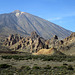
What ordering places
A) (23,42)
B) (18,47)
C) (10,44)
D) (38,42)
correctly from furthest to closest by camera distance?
(10,44) → (23,42) → (18,47) → (38,42)

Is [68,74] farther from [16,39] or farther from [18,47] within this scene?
[16,39]

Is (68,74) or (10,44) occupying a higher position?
(10,44)

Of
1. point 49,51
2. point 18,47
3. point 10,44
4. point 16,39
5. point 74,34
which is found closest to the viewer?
point 49,51

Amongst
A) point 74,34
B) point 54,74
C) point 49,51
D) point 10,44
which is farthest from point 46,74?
point 10,44

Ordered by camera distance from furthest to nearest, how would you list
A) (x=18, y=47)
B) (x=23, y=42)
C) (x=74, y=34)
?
(x=23, y=42) < (x=18, y=47) < (x=74, y=34)

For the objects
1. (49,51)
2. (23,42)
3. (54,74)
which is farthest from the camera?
(23,42)

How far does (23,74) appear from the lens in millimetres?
18875

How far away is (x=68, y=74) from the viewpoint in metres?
18.9

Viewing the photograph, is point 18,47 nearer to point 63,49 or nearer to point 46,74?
point 63,49

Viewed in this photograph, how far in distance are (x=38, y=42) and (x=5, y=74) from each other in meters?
125

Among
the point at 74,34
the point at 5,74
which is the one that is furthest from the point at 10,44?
the point at 5,74

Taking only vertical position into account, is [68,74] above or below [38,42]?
below

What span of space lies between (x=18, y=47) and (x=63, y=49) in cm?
6867

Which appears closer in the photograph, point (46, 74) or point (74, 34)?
point (46, 74)
